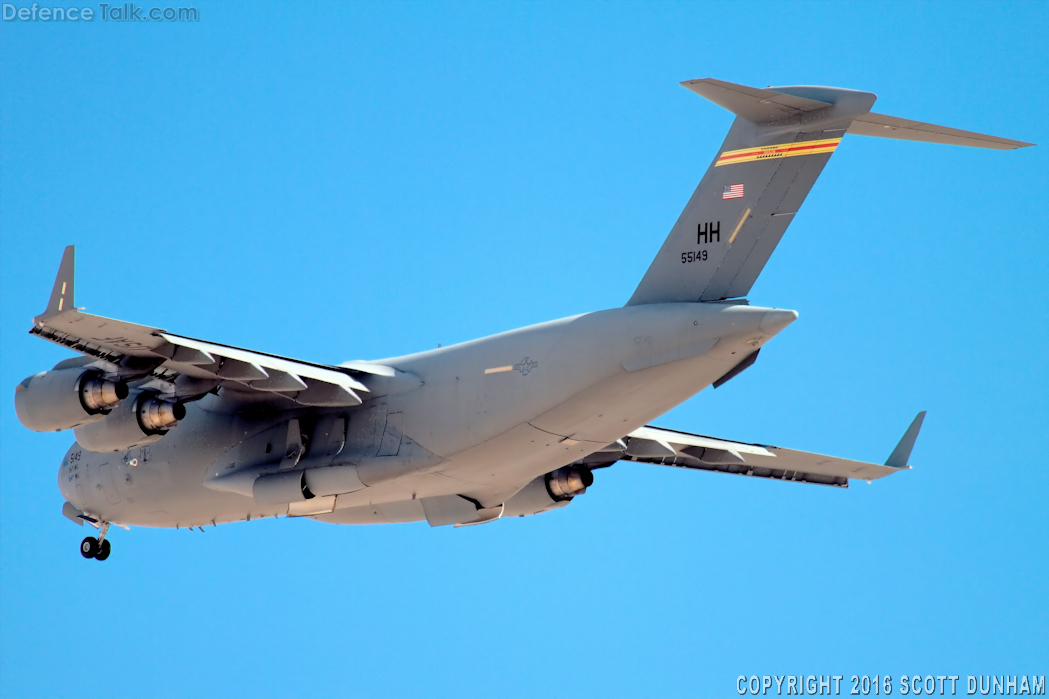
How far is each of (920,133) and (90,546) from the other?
10293mm

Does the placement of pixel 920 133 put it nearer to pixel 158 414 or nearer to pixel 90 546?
pixel 158 414

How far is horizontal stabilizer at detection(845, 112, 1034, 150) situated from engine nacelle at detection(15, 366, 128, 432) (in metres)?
6.93

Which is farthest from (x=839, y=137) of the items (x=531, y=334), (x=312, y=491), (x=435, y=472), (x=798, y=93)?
(x=312, y=491)

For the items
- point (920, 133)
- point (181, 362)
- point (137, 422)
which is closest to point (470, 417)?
point (181, 362)

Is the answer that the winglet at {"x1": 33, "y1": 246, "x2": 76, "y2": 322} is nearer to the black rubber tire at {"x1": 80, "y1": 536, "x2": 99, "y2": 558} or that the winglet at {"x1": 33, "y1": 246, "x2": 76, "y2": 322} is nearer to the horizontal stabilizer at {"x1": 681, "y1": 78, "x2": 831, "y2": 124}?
the black rubber tire at {"x1": 80, "y1": 536, "x2": 99, "y2": 558}

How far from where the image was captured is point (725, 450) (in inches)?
575

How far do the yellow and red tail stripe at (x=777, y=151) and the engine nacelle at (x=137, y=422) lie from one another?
560 centimetres

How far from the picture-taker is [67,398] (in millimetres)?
11734

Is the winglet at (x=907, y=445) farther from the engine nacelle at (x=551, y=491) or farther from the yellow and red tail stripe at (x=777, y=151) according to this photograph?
the yellow and red tail stripe at (x=777, y=151)

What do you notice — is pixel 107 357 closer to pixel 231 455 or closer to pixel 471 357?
pixel 231 455

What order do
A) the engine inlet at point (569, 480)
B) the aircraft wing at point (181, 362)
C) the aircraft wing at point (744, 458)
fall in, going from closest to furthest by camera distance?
the aircraft wing at point (181, 362) → the engine inlet at point (569, 480) → the aircraft wing at point (744, 458)

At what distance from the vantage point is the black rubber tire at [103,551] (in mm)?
14922

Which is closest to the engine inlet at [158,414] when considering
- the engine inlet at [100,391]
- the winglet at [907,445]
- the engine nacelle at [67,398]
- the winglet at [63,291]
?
the engine nacelle at [67,398]

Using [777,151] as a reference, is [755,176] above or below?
below
